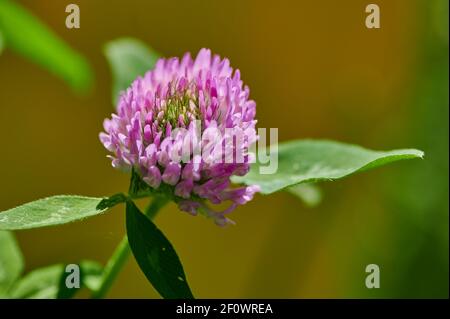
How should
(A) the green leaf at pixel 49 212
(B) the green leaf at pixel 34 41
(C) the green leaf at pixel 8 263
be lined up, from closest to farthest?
1. (A) the green leaf at pixel 49 212
2. (C) the green leaf at pixel 8 263
3. (B) the green leaf at pixel 34 41

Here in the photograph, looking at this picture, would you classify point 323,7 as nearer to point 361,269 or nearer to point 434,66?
point 434,66

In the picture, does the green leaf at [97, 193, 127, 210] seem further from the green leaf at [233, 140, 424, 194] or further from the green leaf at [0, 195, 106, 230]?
the green leaf at [233, 140, 424, 194]

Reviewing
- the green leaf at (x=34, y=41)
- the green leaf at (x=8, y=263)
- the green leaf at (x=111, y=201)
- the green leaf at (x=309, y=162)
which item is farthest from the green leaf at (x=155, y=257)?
the green leaf at (x=34, y=41)

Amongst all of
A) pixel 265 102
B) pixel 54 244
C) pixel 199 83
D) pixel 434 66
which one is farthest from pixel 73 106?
pixel 199 83

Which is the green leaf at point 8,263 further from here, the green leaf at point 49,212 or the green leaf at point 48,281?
the green leaf at point 49,212

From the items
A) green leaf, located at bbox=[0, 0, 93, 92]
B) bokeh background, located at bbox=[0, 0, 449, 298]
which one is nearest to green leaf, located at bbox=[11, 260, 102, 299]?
green leaf, located at bbox=[0, 0, 93, 92]

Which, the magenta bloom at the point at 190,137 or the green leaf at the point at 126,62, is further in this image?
the green leaf at the point at 126,62
